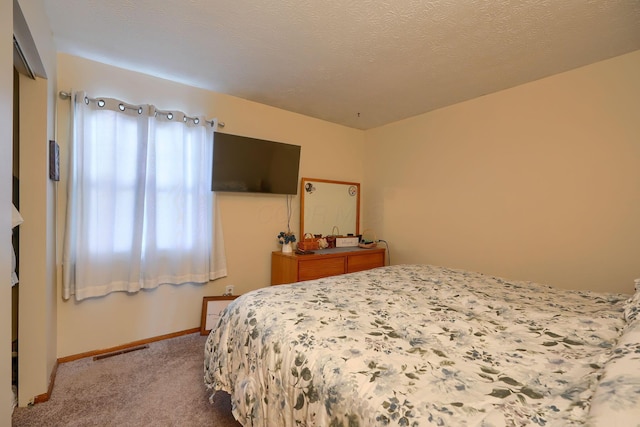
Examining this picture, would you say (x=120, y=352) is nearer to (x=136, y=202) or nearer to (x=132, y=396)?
(x=132, y=396)

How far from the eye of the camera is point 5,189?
950mm

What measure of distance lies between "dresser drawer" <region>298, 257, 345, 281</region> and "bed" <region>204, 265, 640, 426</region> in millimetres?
1049

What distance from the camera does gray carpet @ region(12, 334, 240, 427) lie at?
160cm

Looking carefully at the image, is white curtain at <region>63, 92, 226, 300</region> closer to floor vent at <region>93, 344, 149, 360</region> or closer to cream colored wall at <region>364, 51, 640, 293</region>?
floor vent at <region>93, 344, 149, 360</region>

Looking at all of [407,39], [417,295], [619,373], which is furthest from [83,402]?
[407,39]

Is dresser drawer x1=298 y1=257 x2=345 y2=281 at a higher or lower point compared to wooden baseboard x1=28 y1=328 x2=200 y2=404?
higher

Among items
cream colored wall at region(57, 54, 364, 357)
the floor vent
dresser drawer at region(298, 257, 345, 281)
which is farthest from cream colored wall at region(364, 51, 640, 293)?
the floor vent

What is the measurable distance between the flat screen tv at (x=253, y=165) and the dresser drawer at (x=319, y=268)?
2.81 feet

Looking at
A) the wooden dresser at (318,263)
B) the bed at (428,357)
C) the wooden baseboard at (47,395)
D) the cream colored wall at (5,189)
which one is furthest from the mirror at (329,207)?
the cream colored wall at (5,189)

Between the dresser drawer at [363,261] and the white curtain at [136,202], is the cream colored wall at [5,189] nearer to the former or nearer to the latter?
the white curtain at [136,202]

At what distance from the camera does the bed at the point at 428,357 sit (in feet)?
2.40

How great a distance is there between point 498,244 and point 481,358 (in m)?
2.00

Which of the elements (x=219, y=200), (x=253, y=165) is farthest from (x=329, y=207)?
(x=219, y=200)

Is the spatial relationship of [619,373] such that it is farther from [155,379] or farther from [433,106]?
[433,106]
